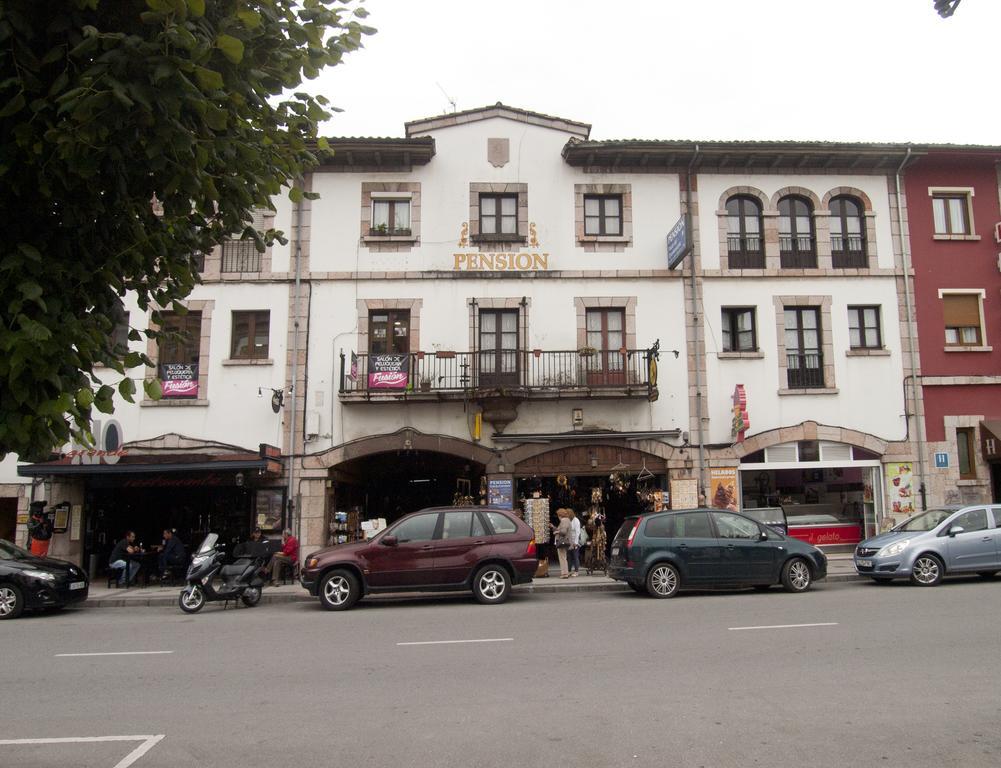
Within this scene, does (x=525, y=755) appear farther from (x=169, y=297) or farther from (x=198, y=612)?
(x=198, y=612)

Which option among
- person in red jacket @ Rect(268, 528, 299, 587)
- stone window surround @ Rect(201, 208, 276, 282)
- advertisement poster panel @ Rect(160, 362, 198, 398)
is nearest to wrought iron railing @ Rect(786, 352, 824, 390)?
person in red jacket @ Rect(268, 528, 299, 587)

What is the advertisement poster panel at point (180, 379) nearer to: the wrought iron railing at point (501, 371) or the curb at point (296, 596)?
the wrought iron railing at point (501, 371)

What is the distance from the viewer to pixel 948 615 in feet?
→ 33.4

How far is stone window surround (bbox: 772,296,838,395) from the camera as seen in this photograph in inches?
744

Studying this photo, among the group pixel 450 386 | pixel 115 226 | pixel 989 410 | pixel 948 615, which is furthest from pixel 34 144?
pixel 989 410

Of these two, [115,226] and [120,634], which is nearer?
[115,226]

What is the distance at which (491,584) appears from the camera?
13195 mm

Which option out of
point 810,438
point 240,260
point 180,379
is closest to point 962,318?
point 810,438

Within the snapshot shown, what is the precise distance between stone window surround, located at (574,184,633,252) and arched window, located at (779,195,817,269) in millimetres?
3911

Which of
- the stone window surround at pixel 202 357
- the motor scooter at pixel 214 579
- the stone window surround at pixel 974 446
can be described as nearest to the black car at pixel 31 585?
→ the motor scooter at pixel 214 579

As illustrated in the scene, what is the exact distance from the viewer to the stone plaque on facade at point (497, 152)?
1955 centimetres

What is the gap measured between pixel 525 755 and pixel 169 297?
3.82 metres

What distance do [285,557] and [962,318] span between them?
17.4 m

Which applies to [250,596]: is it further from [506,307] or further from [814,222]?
[814,222]
